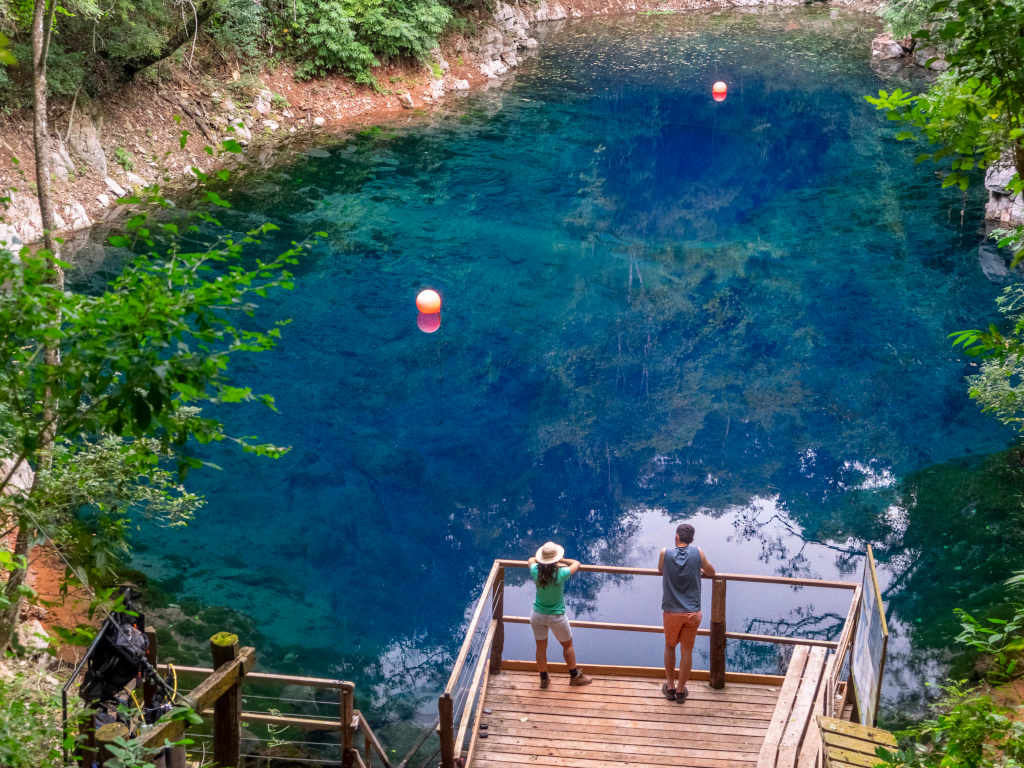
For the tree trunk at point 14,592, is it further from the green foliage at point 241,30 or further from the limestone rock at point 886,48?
the limestone rock at point 886,48

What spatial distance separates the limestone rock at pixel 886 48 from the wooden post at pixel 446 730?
1519 inches

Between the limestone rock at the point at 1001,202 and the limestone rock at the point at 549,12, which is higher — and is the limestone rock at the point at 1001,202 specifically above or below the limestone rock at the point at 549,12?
below

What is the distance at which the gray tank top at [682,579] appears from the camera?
8.11 metres

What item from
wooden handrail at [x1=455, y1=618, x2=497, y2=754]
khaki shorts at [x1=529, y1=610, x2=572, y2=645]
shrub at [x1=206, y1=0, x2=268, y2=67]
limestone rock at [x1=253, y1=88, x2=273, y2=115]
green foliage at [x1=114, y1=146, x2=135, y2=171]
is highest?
shrub at [x1=206, y1=0, x2=268, y2=67]

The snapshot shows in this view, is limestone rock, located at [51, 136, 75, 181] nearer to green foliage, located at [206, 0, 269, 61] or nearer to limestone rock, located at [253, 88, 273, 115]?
green foliage, located at [206, 0, 269, 61]

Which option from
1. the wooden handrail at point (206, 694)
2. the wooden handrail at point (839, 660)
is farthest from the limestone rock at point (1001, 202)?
the wooden handrail at point (206, 694)

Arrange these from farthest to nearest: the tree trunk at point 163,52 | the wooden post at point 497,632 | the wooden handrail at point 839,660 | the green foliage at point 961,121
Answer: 1. the tree trunk at point 163,52
2. the wooden post at point 497,632
3. the wooden handrail at point 839,660
4. the green foliage at point 961,121

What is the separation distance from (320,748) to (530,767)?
3.43m

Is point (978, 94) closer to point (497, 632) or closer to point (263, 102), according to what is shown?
point (497, 632)

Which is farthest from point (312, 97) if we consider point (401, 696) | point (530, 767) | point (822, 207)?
point (530, 767)

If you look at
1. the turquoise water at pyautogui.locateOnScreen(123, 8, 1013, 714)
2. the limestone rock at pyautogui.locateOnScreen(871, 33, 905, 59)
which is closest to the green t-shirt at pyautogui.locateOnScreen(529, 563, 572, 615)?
the turquoise water at pyautogui.locateOnScreen(123, 8, 1013, 714)

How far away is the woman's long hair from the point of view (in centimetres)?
823

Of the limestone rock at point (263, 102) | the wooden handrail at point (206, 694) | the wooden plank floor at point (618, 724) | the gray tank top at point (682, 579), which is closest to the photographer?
the wooden handrail at point (206, 694)

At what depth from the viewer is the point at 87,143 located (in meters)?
22.2
